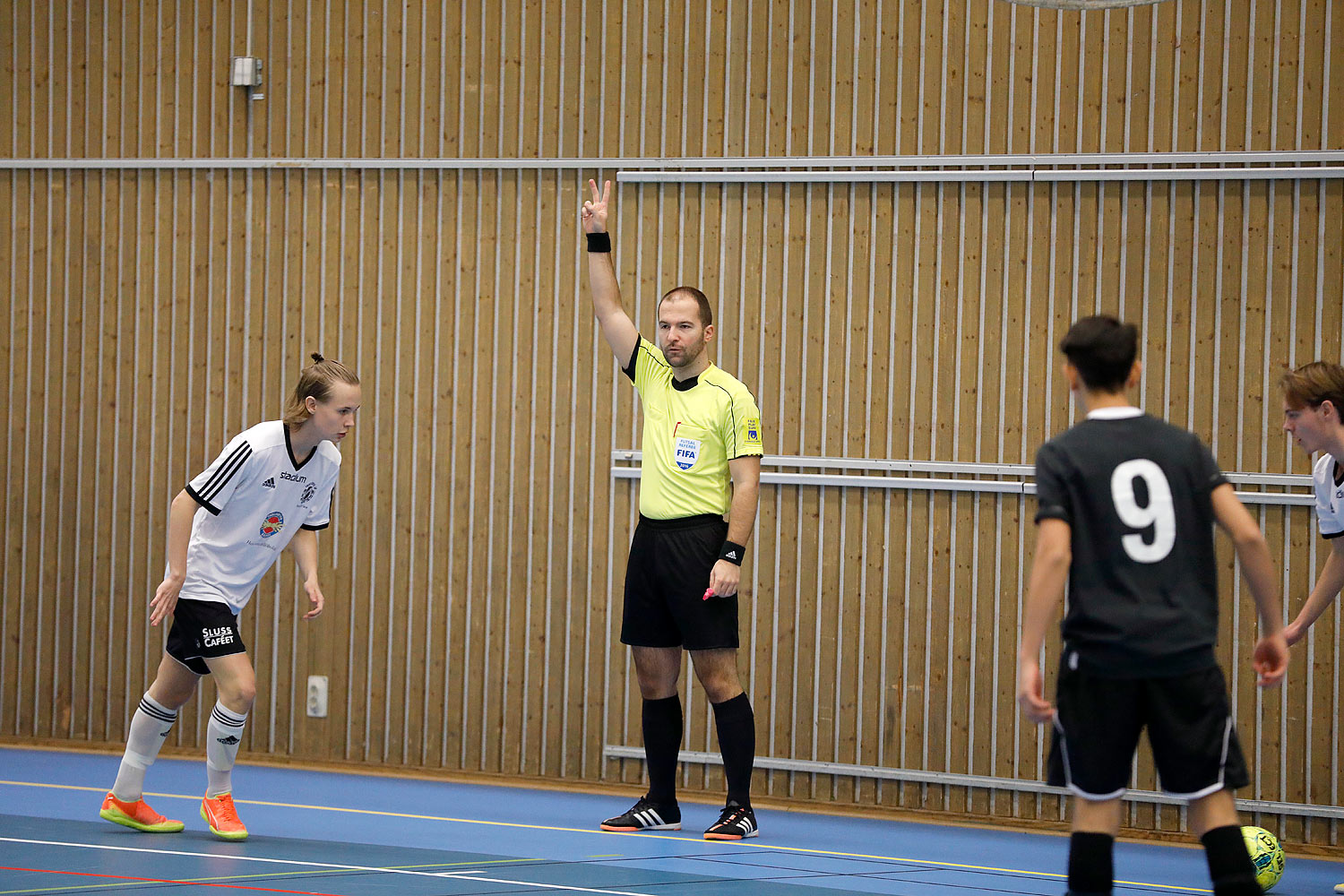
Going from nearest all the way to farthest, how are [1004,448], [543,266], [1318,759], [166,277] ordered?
[1318,759]
[1004,448]
[543,266]
[166,277]

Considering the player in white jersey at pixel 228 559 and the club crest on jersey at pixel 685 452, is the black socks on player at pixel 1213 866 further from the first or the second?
the player in white jersey at pixel 228 559

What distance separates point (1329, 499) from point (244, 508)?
3706 millimetres

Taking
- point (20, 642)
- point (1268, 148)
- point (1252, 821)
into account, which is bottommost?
point (1252, 821)

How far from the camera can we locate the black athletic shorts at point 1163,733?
326 centimetres

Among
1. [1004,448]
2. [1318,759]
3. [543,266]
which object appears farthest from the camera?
[543,266]

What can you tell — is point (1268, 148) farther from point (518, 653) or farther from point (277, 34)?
point (277, 34)

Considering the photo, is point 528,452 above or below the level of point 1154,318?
below

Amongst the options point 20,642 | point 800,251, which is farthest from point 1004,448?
point 20,642

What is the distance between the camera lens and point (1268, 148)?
20.7 feet

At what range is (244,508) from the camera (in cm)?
537

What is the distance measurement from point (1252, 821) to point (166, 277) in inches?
230

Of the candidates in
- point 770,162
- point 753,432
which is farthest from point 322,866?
point 770,162

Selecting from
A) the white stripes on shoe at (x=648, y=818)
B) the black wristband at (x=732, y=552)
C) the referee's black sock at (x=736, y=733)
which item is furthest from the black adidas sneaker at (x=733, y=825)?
the black wristband at (x=732, y=552)

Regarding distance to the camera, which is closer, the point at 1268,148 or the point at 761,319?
the point at 1268,148
